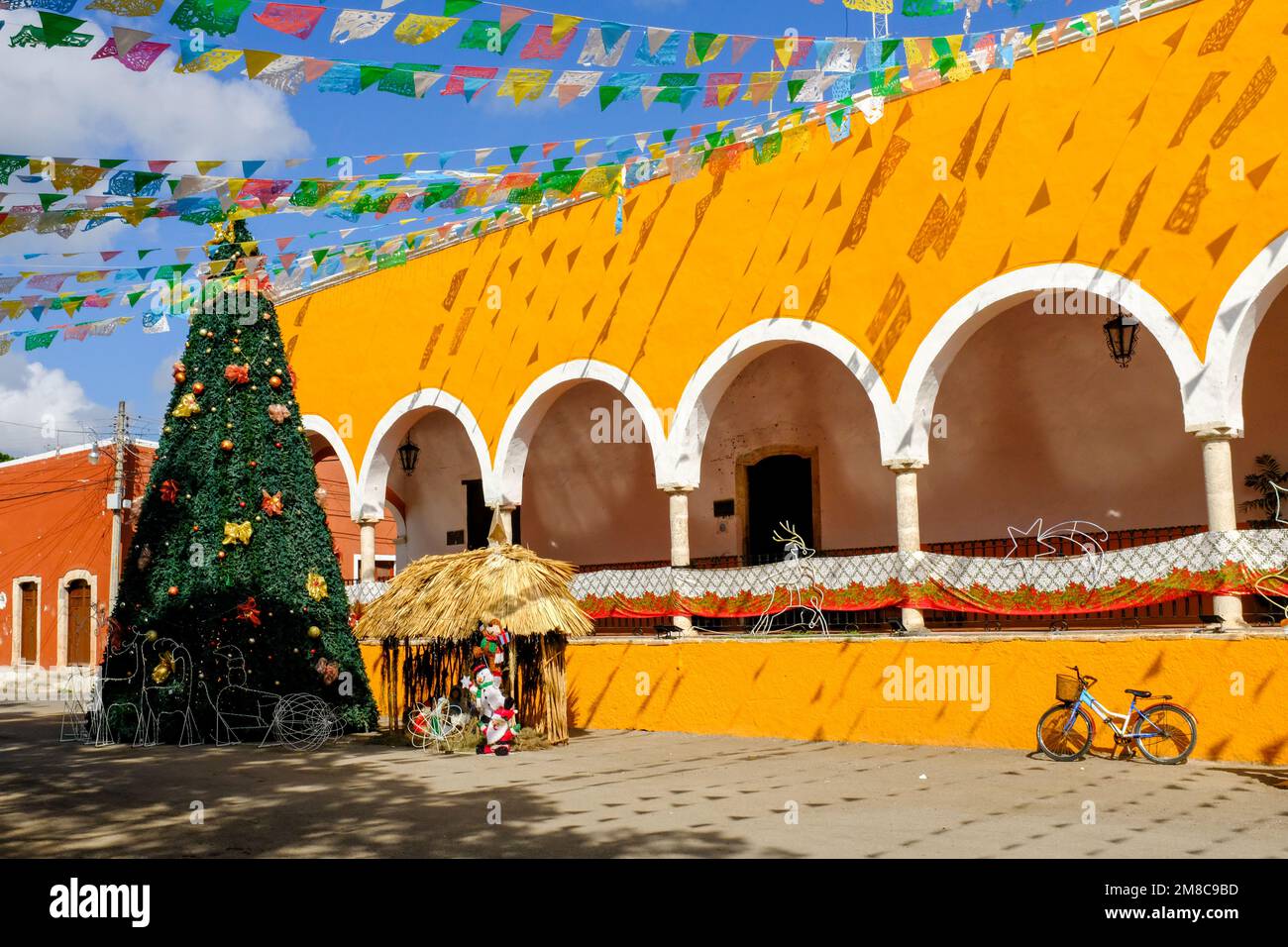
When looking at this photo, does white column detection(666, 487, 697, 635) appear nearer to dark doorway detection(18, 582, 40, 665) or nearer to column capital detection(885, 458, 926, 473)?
column capital detection(885, 458, 926, 473)

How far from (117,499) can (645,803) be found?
63.9 feet

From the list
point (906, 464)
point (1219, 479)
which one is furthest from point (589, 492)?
point (1219, 479)

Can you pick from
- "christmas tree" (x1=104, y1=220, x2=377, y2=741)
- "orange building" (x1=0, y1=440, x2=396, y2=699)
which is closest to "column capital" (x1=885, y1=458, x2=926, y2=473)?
"christmas tree" (x1=104, y1=220, x2=377, y2=741)

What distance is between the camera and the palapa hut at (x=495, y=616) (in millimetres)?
10938

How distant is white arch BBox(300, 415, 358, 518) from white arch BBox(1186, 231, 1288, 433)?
35.9ft

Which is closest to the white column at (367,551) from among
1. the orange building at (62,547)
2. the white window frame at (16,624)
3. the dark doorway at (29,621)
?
the orange building at (62,547)

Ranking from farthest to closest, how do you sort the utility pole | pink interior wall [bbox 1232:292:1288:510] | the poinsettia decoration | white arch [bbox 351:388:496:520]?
the utility pole, white arch [bbox 351:388:496:520], the poinsettia decoration, pink interior wall [bbox 1232:292:1288:510]

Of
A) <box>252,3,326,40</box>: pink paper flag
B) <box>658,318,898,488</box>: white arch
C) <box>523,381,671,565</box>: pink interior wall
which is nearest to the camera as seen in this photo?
<box>252,3,326,40</box>: pink paper flag

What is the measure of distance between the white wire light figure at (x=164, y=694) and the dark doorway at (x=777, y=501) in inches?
250

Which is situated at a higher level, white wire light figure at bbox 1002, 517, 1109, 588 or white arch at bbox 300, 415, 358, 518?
white arch at bbox 300, 415, 358, 518

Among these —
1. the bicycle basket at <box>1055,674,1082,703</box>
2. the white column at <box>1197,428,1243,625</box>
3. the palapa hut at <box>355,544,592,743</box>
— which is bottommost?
the bicycle basket at <box>1055,674,1082,703</box>

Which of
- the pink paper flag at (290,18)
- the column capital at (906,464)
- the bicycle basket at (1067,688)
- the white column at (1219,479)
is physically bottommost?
the bicycle basket at (1067,688)

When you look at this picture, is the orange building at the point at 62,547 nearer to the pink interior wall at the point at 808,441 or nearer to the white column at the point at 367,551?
the white column at the point at 367,551

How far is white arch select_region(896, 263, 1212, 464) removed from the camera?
931cm
